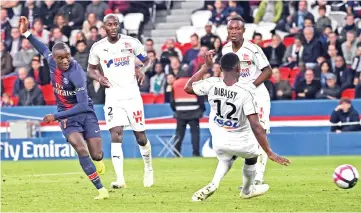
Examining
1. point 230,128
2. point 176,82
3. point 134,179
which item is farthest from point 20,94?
point 230,128

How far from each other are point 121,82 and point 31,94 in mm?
13765

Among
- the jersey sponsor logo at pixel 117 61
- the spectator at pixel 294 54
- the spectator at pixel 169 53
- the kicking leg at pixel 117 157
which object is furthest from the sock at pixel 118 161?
the spectator at pixel 169 53

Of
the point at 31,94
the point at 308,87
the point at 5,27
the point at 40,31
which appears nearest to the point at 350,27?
the point at 308,87

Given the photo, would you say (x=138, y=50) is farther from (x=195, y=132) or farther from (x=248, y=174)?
(x=195, y=132)

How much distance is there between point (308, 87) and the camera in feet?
90.4

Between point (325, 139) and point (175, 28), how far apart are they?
350 inches

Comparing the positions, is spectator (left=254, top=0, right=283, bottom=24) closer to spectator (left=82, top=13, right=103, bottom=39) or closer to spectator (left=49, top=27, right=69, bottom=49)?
spectator (left=82, top=13, right=103, bottom=39)

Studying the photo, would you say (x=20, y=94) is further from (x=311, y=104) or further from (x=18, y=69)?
(x=311, y=104)

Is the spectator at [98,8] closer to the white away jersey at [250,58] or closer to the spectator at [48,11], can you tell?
the spectator at [48,11]

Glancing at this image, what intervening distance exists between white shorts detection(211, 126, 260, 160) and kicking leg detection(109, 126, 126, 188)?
10.9 feet

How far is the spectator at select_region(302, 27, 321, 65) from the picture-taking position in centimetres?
2831

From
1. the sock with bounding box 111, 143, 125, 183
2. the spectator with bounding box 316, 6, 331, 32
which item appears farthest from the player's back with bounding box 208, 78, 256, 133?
the spectator with bounding box 316, 6, 331, 32

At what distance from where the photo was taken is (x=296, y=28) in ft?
97.3

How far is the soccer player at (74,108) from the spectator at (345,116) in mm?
12002
